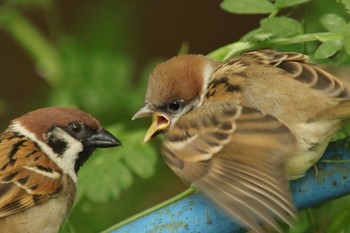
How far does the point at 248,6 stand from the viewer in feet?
7.64

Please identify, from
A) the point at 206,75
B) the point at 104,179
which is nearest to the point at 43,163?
the point at 104,179

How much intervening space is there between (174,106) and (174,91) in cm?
4

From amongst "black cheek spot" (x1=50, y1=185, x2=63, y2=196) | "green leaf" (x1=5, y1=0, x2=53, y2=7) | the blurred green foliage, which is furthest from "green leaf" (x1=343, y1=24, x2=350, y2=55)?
"green leaf" (x1=5, y1=0, x2=53, y2=7)

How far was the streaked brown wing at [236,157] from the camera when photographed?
187 cm

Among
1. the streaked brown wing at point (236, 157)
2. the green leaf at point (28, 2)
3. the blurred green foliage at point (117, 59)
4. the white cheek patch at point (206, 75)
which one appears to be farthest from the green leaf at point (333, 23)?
the green leaf at point (28, 2)

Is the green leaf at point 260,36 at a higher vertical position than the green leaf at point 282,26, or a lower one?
lower

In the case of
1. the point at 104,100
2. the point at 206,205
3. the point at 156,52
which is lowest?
the point at 156,52

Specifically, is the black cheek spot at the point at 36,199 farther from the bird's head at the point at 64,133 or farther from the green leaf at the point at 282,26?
the green leaf at the point at 282,26

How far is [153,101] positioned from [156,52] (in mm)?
2005

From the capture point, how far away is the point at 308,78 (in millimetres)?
2158

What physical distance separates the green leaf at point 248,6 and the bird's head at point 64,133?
0.49 meters

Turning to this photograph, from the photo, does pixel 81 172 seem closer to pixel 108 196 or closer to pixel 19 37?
pixel 108 196

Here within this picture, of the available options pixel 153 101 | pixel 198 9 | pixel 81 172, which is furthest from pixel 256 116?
pixel 198 9

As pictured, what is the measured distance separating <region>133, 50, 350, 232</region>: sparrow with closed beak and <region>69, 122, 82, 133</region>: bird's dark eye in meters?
0.34
